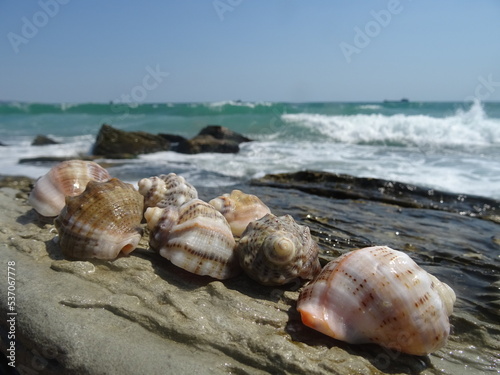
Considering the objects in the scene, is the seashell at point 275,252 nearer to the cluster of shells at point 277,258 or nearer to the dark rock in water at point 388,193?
the cluster of shells at point 277,258

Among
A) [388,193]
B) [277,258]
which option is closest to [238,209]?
[277,258]

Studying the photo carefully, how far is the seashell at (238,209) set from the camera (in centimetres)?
354

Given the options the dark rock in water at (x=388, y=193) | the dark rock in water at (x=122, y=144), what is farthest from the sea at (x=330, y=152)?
the dark rock in water at (x=388, y=193)

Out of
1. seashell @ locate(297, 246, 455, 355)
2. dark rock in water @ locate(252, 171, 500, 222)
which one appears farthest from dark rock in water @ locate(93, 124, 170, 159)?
seashell @ locate(297, 246, 455, 355)

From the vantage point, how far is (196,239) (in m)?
2.69

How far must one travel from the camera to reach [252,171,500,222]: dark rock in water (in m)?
6.11

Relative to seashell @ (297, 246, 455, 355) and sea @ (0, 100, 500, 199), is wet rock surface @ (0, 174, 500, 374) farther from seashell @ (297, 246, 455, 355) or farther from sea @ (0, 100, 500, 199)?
sea @ (0, 100, 500, 199)

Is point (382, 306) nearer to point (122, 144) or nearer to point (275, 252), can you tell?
point (275, 252)

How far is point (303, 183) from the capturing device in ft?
24.3

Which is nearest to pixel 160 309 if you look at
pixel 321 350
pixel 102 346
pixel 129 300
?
pixel 129 300

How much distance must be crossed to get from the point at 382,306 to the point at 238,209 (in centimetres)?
170

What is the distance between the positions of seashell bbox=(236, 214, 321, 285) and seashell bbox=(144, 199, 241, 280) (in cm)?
12

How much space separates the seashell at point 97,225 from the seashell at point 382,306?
139 centimetres

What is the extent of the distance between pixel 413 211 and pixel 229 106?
3590cm
